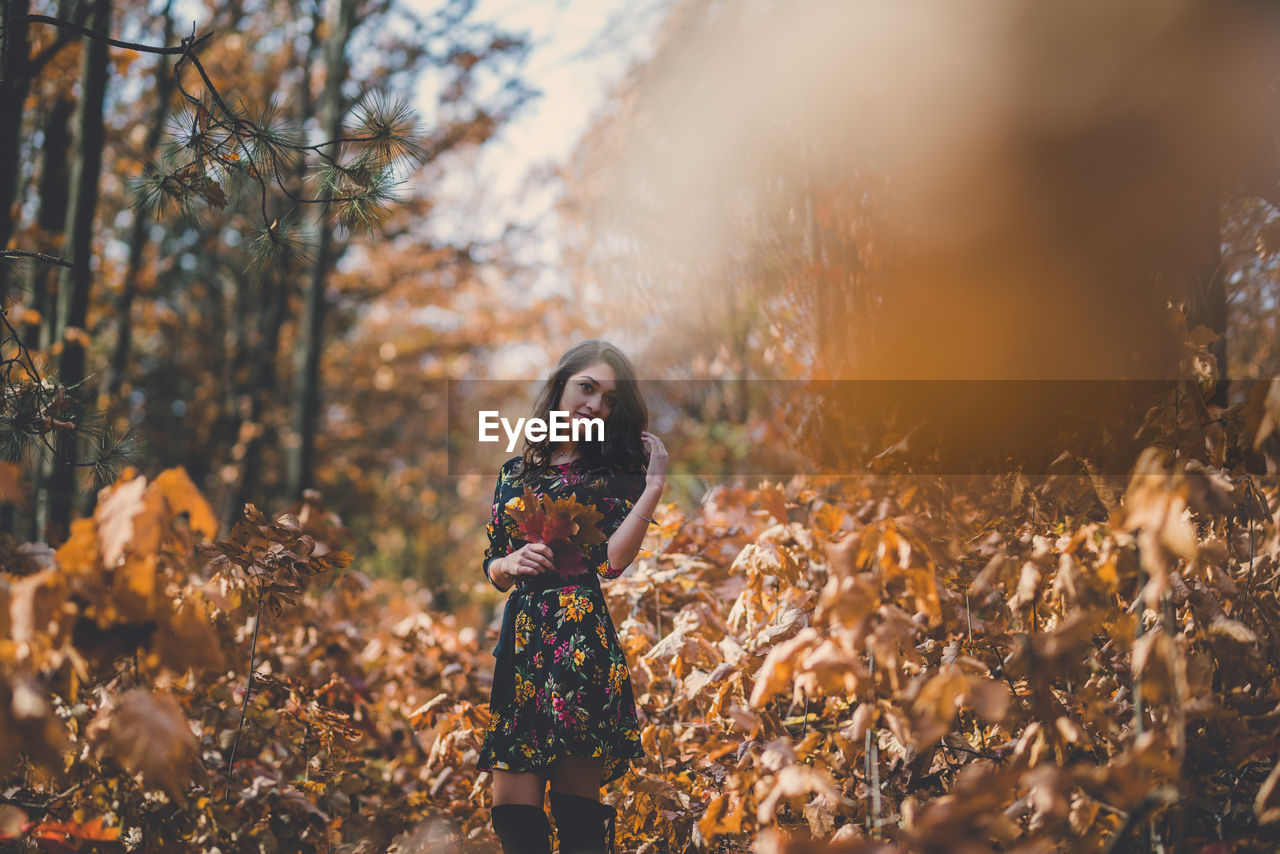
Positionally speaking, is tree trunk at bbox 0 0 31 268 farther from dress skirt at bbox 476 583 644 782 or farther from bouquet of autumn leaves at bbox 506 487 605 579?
dress skirt at bbox 476 583 644 782

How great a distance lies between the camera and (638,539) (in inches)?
79.4

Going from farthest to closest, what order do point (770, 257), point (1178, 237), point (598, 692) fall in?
point (770, 257) → point (1178, 237) → point (598, 692)

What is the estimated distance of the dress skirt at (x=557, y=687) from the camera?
193 cm

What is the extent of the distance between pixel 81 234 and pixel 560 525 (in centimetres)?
285

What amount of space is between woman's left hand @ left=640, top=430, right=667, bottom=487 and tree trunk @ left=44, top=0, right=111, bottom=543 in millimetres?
2352

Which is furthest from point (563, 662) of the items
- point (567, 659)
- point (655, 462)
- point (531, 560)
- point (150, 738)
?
point (150, 738)

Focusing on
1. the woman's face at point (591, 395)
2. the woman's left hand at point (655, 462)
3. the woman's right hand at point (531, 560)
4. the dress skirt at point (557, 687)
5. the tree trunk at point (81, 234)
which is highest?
the tree trunk at point (81, 234)

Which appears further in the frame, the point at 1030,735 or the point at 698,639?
the point at 698,639

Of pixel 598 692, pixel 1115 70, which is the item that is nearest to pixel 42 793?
pixel 598 692

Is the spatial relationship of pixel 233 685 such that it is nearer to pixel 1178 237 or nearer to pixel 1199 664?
pixel 1199 664

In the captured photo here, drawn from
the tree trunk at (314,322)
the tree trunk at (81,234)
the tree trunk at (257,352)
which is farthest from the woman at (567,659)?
the tree trunk at (257,352)

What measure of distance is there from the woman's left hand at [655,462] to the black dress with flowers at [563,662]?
0.13 m

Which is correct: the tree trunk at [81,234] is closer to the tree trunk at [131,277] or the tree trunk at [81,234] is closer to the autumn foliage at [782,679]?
the autumn foliage at [782,679]

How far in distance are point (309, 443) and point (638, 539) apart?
596 cm
